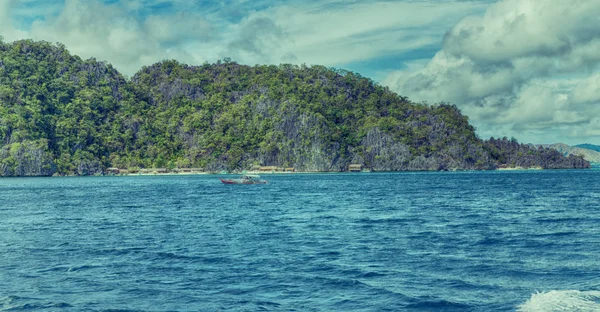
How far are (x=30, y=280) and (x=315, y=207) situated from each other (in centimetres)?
4313

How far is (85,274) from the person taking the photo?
86.4 ft

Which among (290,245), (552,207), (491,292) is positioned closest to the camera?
(491,292)

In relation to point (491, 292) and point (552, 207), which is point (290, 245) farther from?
point (552, 207)

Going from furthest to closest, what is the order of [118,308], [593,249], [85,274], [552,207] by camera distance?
[552,207] → [593,249] → [85,274] → [118,308]

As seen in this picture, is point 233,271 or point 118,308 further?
point 233,271

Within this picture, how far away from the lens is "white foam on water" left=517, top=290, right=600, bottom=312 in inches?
754

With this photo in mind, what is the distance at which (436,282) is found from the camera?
2412cm

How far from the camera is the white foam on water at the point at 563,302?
19156 mm

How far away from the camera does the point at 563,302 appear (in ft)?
65.2

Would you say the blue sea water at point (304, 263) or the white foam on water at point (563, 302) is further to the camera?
the blue sea water at point (304, 263)

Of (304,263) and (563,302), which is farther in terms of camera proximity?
(304,263)

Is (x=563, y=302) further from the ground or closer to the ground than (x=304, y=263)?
further from the ground

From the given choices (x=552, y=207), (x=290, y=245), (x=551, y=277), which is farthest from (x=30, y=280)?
(x=552, y=207)

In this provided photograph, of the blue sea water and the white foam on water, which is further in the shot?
the blue sea water
